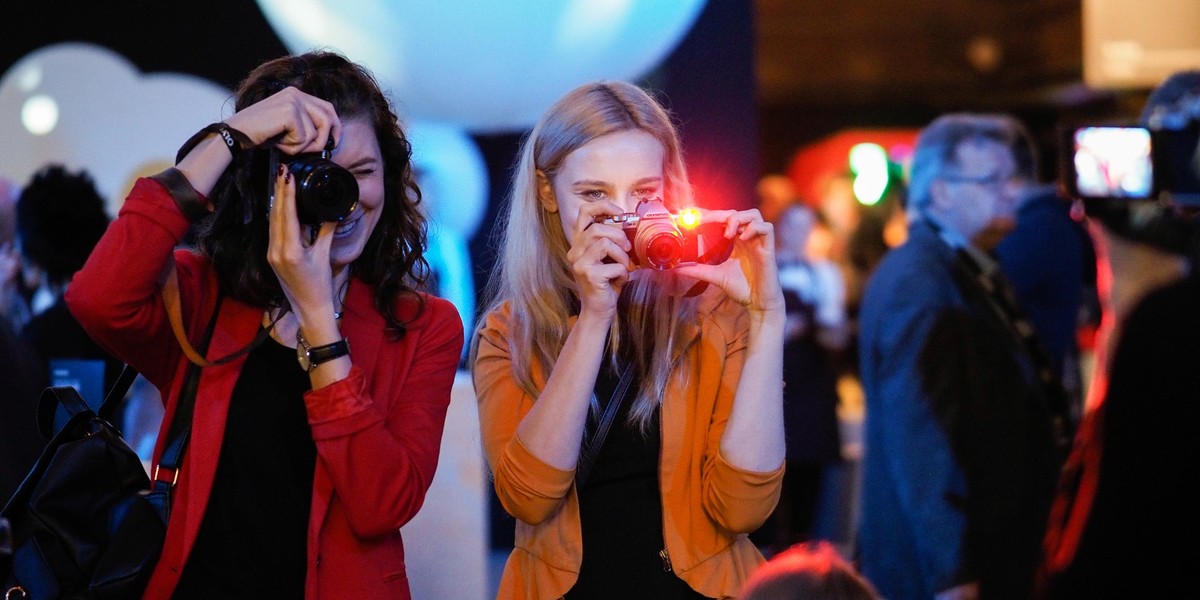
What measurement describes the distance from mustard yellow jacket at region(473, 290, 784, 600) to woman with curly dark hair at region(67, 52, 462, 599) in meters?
0.11

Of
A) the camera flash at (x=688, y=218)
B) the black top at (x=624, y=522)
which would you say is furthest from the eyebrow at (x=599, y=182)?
the black top at (x=624, y=522)

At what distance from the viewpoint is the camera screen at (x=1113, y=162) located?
1.75m

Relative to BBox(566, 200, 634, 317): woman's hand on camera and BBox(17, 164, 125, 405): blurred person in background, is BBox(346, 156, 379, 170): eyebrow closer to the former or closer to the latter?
BBox(566, 200, 634, 317): woman's hand on camera

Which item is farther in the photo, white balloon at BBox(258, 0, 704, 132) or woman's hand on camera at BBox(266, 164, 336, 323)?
white balloon at BBox(258, 0, 704, 132)

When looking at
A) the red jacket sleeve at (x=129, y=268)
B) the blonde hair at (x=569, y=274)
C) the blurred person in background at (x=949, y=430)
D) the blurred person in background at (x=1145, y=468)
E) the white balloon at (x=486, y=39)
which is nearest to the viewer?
the blurred person in background at (x=1145, y=468)

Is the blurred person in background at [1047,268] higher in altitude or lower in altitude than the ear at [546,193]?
lower

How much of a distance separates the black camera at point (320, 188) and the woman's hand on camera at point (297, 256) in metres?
0.01

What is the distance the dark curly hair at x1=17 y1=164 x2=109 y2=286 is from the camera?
124 inches

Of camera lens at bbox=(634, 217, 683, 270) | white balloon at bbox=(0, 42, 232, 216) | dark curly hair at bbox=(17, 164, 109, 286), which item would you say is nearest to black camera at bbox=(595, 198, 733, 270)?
camera lens at bbox=(634, 217, 683, 270)

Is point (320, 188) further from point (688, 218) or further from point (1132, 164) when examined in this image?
point (1132, 164)

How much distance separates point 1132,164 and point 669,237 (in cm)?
74

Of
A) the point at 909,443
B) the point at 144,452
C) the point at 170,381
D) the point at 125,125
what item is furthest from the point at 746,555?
the point at 125,125

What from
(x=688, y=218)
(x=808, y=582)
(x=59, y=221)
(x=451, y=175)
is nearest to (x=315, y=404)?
(x=688, y=218)

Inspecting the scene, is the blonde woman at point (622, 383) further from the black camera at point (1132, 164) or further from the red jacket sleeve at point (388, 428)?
the black camera at point (1132, 164)
